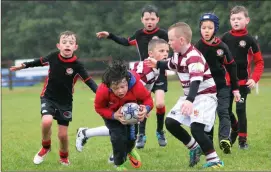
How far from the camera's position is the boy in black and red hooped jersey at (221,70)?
798 centimetres

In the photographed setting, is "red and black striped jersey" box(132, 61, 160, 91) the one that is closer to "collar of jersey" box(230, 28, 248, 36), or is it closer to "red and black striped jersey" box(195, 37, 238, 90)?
"red and black striped jersey" box(195, 37, 238, 90)

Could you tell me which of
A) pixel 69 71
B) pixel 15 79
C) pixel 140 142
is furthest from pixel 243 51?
pixel 15 79

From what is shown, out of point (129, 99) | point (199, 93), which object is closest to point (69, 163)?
point (129, 99)

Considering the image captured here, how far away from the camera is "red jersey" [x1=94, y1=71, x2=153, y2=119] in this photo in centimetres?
688

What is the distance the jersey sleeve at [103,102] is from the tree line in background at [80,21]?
Answer: 38706mm

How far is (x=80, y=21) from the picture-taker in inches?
1966

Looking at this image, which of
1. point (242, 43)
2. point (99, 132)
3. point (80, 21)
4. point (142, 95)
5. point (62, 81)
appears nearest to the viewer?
point (142, 95)

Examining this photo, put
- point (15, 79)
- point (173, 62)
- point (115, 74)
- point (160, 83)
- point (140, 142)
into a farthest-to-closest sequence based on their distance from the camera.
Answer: point (15, 79) < point (160, 83) < point (140, 142) < point (173, 62) < point (115, 74)

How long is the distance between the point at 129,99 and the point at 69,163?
1.68 metres

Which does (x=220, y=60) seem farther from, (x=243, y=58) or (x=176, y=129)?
(x=176, y=129)

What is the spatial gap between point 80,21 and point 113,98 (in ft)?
143

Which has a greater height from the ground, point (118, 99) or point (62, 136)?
point (118, 99)

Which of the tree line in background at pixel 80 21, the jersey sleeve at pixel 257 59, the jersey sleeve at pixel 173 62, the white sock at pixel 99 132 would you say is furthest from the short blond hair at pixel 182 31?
the tree line in background at pixel 80 21

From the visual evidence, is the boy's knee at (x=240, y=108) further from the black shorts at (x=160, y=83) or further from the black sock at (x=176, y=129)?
the black sock at (x=176, y=129)
